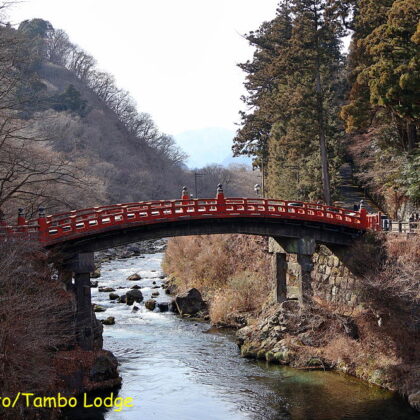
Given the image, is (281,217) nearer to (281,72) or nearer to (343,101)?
(281,72)

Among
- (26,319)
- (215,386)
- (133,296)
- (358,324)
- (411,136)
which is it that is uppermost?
(411,136)

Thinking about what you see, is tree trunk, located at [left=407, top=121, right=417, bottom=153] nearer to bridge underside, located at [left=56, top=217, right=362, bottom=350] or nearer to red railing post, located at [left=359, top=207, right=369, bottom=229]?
red railing post, located at [left=359, top=207, right=369, bottom=229]

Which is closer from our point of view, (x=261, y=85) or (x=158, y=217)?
(x=158, y=217)

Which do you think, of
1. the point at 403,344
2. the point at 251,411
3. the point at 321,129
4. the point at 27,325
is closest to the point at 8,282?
the point at 27,325

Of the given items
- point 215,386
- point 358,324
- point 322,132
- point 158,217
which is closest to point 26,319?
point 215,386

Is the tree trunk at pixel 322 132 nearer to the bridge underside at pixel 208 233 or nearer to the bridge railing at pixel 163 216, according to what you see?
the bridge railing at pixel 163 216

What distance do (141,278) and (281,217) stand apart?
77.6ft

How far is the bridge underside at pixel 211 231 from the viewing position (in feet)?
87.7

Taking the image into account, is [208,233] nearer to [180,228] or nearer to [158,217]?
[180,228]

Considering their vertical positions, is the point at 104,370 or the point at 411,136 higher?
the point at 411,136

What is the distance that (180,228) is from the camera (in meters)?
28.8

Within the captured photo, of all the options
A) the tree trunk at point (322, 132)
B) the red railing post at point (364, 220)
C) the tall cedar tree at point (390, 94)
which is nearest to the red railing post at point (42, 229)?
the red railing post at point (364, 220)

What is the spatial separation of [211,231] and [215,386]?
8333mm

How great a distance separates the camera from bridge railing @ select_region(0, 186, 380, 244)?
25.5m
